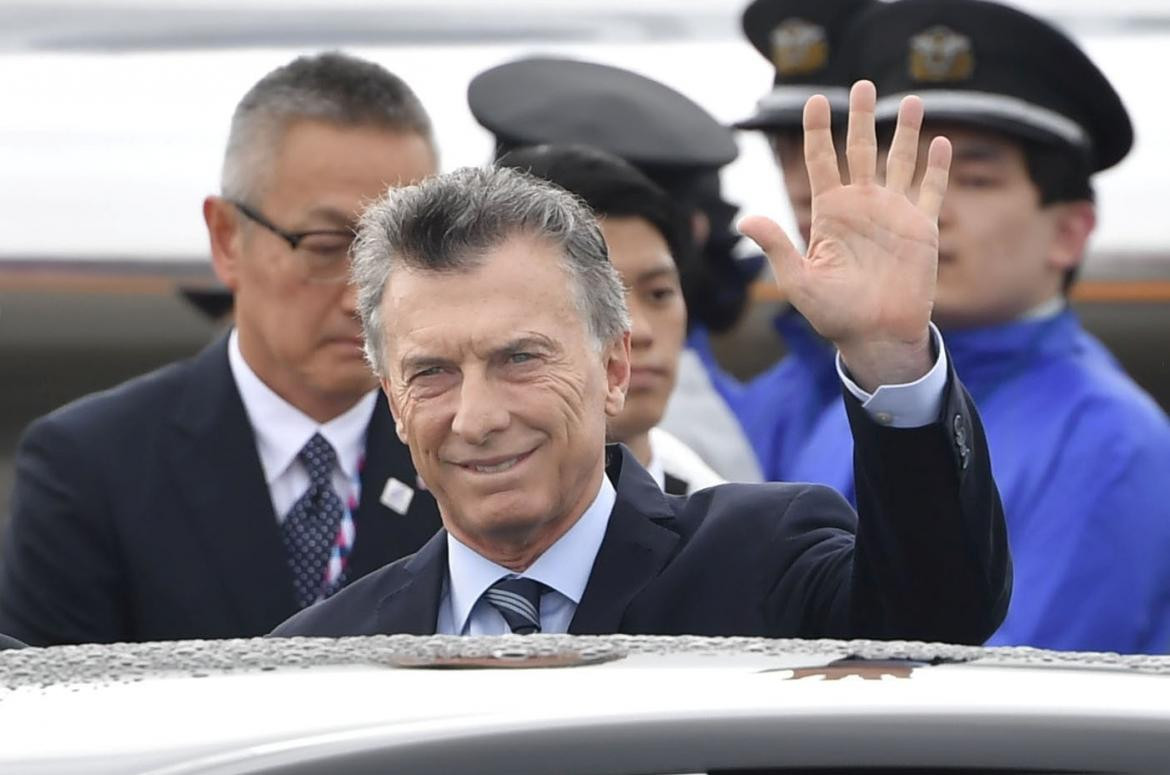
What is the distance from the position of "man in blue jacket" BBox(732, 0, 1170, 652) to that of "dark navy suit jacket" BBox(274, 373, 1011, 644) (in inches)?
37.5

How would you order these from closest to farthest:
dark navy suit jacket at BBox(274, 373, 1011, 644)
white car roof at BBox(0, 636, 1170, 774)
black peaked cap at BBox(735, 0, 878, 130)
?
white car roof at BBox(0, 636, 1170, 774)
dark navy suit jacket at BBox(274, 373, 1011, 644)
black peaked cap at BBox(735, 0, 878, 130)

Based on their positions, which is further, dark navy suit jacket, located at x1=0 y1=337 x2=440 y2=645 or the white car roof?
dark navy suit jacket, located at x1=0 y1=337 x2=440 y2=645

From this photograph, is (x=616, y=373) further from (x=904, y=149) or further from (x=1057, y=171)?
(x=1057, y=171)

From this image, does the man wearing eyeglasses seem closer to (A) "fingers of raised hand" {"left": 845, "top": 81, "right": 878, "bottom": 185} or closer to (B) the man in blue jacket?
(B) the man in blue jacket

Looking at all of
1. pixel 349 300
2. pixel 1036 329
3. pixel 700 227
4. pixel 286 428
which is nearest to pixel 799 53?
pixel 700 227

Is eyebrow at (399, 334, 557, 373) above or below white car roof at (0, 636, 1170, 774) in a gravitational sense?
below

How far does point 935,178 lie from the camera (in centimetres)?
250

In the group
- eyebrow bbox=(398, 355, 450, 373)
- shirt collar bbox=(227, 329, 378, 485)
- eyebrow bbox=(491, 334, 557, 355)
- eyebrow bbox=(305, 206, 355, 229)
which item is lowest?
shirt collar bbox=(227, 329, 378, 485)

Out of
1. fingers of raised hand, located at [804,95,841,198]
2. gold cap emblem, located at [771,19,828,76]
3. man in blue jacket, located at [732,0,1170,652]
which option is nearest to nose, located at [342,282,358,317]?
man in blue jacket, located at [732,0,1170,652]

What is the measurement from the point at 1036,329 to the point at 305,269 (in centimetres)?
112

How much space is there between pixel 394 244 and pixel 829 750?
102 cm

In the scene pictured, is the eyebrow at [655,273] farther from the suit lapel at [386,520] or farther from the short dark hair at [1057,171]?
the short dark hair at [1057,171]

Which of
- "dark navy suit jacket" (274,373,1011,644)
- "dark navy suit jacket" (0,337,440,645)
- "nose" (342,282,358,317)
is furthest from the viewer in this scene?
"nose" (342,282,358,317)

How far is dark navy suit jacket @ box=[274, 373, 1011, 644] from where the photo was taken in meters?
2.34
